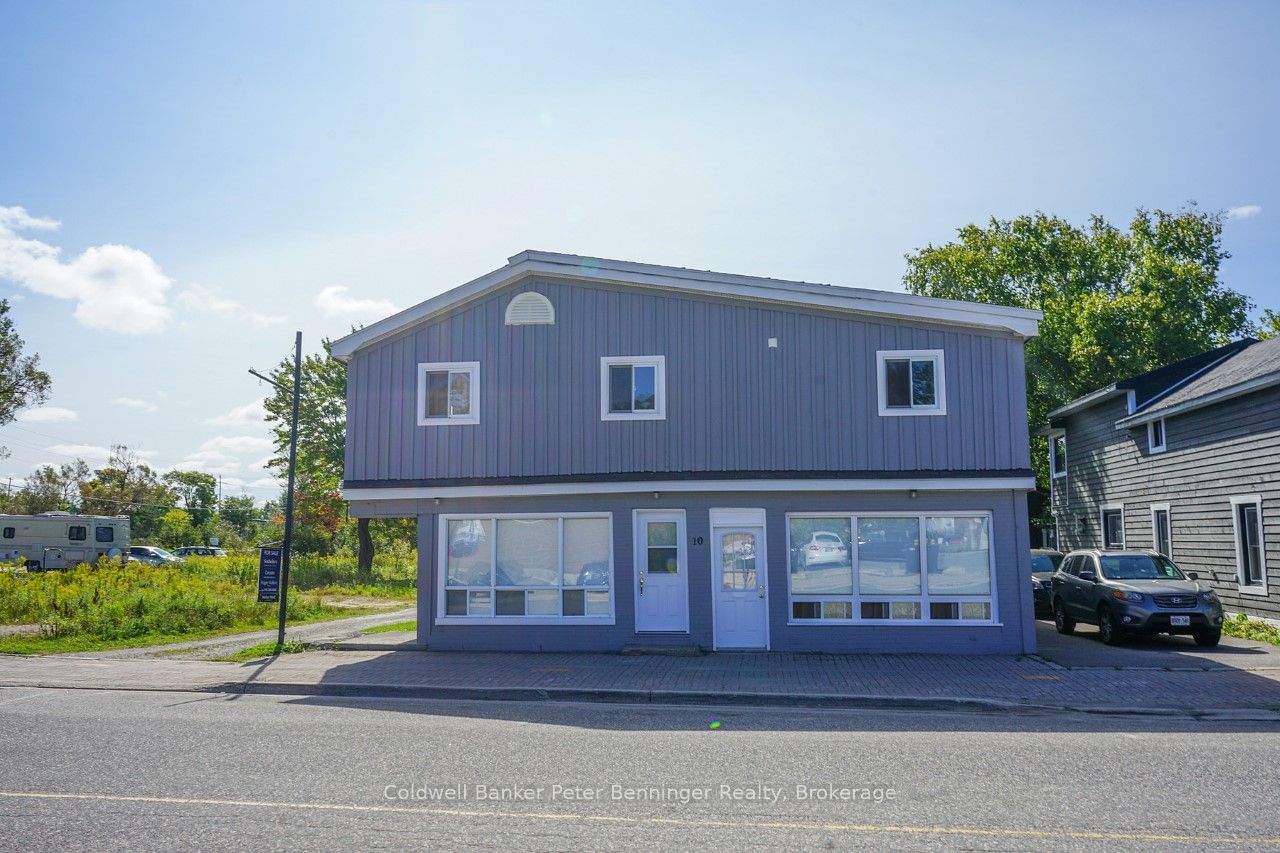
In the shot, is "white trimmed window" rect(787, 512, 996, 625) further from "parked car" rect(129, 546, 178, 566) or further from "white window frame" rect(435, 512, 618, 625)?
"parked car" rect(129, 546, 178, 566)

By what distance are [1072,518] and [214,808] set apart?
28901 mm

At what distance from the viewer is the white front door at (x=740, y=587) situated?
16609 millimetres

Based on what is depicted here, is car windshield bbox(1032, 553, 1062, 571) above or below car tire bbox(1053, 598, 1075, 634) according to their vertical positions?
above

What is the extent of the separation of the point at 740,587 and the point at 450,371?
6.65 meters

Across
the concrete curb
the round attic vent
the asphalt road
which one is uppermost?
the round attic vent

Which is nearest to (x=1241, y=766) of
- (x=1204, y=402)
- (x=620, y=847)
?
(x=620, y=847)

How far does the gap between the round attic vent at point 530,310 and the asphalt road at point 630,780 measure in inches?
323

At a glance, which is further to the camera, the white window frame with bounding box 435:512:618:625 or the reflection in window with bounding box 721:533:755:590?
the white window frame with bounding box 435:512:618:625

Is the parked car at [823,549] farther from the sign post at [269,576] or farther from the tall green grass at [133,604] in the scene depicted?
the tall green grass at [133,604]

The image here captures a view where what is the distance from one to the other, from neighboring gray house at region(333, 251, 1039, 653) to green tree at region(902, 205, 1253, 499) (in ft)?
80.8

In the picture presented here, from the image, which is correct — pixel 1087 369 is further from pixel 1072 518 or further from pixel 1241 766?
pixel 1241 766

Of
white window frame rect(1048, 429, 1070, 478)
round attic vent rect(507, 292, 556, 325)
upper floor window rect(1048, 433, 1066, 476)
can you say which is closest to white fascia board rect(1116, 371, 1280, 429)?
white window frame rect(1048, 429, 1070, 478)

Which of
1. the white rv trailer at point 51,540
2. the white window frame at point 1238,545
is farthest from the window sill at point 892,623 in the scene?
the white rv trailer at point 51,540

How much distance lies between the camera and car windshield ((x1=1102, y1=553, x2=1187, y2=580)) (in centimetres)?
1852
